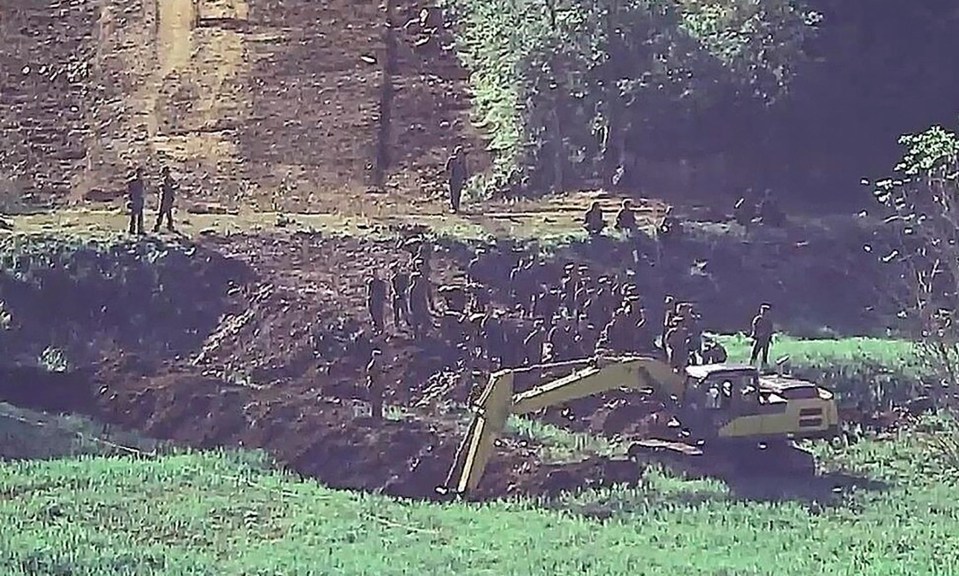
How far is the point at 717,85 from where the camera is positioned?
119ft

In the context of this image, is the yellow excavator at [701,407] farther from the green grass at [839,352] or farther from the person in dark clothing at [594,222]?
the person in dark clothing at [594,222]

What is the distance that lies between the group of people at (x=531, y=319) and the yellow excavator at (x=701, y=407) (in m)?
2.10

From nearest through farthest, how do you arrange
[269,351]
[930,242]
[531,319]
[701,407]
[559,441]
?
[701,407]
[559,441]
[269,351]
[531,319]
[930,242]

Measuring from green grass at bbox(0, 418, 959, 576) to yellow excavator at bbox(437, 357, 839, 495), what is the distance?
769 millimetres

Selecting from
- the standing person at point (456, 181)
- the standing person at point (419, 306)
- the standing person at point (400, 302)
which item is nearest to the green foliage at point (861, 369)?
the standing person at point (419, 306)

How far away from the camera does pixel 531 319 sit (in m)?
28.2

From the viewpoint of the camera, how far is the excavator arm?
2080cm

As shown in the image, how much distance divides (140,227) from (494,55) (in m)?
11.0

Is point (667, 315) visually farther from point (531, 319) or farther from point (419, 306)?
point (419, 306)

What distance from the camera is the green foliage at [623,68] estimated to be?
3594cm

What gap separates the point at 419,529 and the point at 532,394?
121 inches

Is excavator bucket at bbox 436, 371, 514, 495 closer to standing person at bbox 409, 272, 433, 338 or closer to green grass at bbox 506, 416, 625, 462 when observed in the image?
green grass at bbox 506, 416, 625, 462

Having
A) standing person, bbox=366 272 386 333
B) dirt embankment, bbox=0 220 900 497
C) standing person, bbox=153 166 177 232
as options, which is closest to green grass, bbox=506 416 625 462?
dirt embankment, bbox=0 220 900 497

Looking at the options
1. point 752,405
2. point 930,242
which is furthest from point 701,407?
point 930,242
